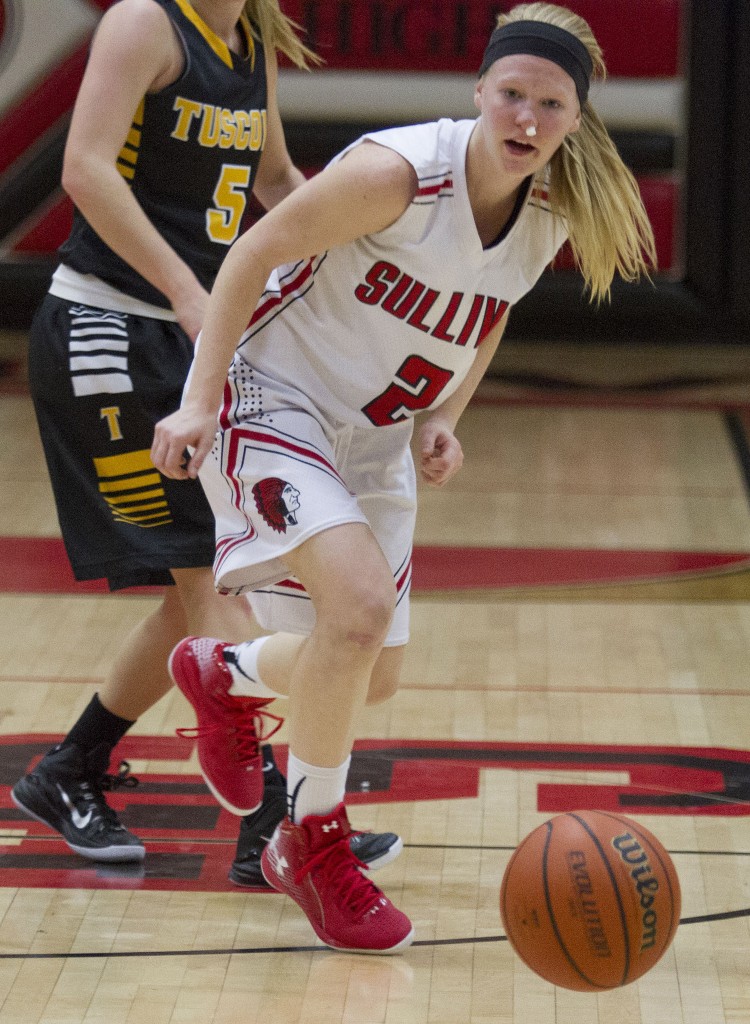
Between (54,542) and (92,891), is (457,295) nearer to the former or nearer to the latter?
(92,891)

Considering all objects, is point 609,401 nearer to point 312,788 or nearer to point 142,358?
point 142,358

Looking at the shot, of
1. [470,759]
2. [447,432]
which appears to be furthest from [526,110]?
[470,759]

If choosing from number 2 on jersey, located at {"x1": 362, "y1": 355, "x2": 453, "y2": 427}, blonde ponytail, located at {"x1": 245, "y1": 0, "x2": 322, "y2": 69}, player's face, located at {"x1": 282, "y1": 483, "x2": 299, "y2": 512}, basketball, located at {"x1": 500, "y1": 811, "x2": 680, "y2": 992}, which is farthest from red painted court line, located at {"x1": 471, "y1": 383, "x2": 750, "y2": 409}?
basketball, located at {"x1": 500, "y1": 811, "x2": 680, "y2": 992}

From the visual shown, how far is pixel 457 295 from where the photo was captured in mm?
2314

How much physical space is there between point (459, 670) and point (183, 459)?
1.60 metres

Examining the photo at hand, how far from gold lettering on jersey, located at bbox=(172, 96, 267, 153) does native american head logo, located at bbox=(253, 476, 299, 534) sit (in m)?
0.73

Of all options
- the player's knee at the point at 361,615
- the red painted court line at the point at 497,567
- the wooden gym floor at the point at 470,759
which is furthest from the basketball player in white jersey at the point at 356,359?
the red painted court line at the point at 497,567

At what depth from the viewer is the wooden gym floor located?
2199mm

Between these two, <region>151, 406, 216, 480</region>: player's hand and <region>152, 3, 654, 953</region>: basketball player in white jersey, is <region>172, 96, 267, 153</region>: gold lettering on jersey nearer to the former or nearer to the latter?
<region>152, 3, 654, 953</region>: basketball player in white jersey

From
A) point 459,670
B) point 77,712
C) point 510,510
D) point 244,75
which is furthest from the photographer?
point 510,510

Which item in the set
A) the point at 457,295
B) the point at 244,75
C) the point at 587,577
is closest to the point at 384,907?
the point at 457,295

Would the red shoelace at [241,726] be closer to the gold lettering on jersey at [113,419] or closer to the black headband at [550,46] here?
the gold lettering on jersey at [113,419]

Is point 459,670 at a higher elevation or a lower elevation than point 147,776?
lower

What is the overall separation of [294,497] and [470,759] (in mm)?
1082
